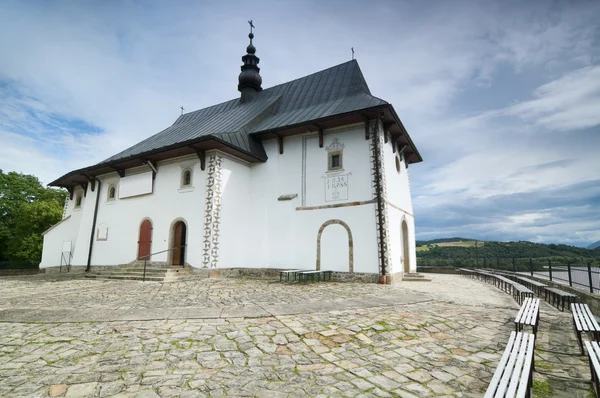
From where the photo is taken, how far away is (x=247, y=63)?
21219 millimetres

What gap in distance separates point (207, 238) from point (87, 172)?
402 inches

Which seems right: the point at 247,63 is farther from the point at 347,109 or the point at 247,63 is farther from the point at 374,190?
the point at 374,190

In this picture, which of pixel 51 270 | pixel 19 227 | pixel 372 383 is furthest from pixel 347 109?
pixel 19 227

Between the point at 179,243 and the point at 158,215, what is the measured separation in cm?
187

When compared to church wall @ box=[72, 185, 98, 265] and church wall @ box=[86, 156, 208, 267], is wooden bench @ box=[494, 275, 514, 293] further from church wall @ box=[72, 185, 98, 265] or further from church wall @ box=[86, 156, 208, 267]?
church wall @ box=[72, 185, 98, 265]

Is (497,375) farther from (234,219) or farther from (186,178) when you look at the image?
(186,178)

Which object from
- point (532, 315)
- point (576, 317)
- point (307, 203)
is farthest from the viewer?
point (307, 203)

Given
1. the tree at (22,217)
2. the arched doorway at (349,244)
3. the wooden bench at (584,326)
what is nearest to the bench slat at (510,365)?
the wooden bench at (584,326)

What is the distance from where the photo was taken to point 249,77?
2070cm

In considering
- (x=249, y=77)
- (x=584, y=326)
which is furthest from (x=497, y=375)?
(x=249, y=77)

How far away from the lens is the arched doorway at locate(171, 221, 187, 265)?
1412 centimetres

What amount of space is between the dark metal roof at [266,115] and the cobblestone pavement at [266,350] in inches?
335

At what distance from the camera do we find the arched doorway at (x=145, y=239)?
1484 centimetres

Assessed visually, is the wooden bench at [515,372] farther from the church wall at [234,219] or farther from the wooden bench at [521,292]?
the church wall at [234,219]
